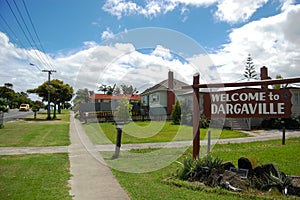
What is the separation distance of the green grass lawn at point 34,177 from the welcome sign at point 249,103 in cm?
420

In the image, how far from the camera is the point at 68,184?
607 cm

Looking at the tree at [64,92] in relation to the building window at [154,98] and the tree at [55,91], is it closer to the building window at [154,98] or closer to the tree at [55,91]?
the tree at [55,91]

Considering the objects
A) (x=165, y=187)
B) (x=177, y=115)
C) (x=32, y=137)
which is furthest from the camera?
(x=177, y=115)

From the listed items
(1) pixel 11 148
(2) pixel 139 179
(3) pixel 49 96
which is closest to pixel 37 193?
(2) pixel 139 179

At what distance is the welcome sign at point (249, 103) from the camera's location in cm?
608

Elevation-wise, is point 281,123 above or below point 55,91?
below

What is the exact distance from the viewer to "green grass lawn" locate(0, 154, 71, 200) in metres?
5.28

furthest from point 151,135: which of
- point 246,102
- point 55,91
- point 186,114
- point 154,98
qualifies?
point 55,91

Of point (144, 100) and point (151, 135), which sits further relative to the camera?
point (144, 100)

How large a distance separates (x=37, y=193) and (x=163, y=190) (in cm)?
261

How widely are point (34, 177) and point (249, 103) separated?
577cm

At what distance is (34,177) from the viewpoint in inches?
263

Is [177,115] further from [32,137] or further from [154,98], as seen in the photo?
[32,137]

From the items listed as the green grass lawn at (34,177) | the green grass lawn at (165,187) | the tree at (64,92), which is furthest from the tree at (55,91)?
the green grass lawn at (165,187)
